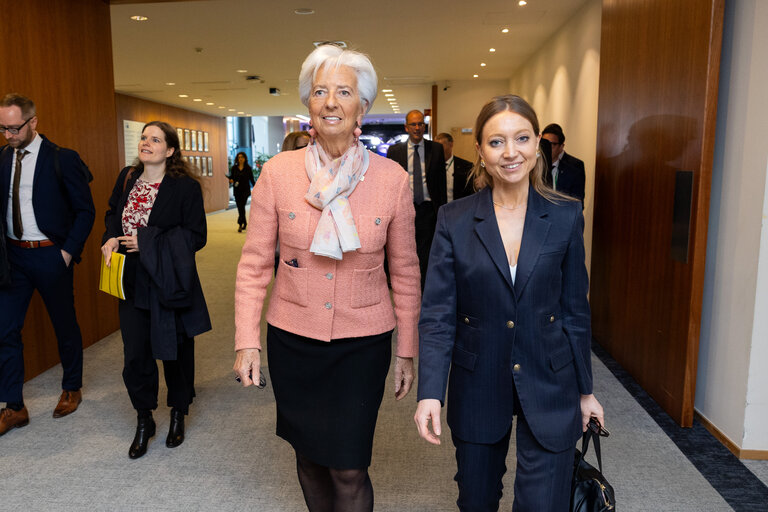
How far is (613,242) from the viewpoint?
478 cm

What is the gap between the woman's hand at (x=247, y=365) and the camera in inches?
76.4

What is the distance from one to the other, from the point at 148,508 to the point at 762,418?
2.92 metres

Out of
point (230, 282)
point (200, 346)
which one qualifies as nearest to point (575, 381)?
point (200, 346)

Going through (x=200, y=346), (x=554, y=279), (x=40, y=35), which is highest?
(x=40, y=35)

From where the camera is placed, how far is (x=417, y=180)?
19.9ft

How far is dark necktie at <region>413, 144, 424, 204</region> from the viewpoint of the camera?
605cm

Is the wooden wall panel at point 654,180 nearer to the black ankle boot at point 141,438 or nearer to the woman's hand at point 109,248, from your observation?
the black ankle boot at point 141,438

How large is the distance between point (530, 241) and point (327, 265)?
602 millimetres

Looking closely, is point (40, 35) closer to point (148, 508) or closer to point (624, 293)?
point (148, 508)

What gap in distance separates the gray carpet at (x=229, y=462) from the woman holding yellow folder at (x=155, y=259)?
25 centimetres

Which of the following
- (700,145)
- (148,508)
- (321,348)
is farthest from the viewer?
(700,145)

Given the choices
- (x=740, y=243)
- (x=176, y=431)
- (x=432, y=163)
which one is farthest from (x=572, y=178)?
(x=176, y=431)

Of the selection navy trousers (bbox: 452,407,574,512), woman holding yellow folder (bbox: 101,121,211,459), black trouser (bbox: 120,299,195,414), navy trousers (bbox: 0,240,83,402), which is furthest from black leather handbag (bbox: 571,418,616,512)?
navy trousers (bbox: 0,240,83,402)

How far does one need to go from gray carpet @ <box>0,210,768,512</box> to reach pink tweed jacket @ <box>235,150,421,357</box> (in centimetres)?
114
